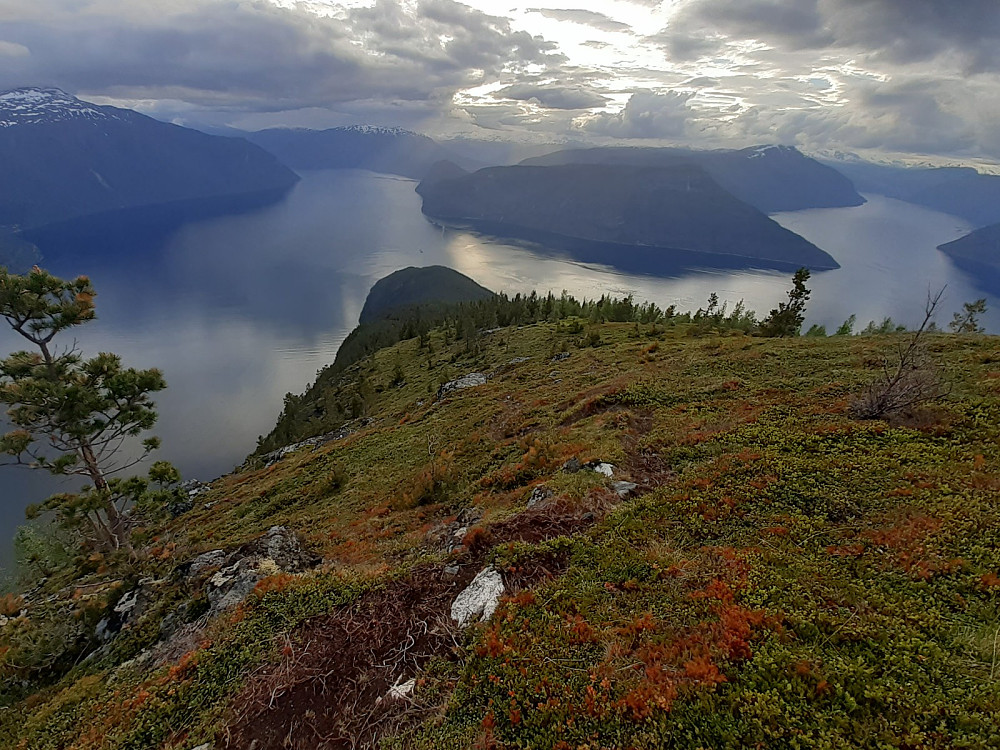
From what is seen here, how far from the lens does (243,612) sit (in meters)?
12.6

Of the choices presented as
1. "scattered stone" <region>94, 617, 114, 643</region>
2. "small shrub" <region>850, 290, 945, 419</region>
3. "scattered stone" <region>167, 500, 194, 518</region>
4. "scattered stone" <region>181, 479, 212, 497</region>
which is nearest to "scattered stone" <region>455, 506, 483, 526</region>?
"scattered stone" <region>94, 617, 114, 643</region>

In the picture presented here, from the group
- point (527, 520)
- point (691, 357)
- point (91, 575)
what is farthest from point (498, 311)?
point (527, 520)

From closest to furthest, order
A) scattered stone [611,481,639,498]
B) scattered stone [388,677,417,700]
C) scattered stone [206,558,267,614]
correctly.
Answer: scattered stone [388,677,417,700] < scattered stone [206,558,267,614] < scattered stone [611,481,639,498]

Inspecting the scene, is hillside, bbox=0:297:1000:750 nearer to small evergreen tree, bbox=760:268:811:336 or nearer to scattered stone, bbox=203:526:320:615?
scattered stone, bbox=203:526:320:615

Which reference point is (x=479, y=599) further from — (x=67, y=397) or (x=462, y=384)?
(x=462, y=384)

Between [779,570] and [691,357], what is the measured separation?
27138 millimetres

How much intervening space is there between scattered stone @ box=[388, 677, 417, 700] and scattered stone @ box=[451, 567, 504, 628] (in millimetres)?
1660

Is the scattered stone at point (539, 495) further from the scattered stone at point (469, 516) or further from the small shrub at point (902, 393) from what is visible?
the small shrub at point (902, 393)

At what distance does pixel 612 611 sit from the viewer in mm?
9977

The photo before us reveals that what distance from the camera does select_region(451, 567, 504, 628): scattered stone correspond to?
10.9 metres

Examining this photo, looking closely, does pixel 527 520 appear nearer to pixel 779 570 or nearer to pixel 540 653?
pixel 540 653

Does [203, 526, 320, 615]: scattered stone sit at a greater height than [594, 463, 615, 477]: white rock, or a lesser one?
lesser

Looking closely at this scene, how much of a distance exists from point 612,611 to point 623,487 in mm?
6415

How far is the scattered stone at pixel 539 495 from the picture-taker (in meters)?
16.2
